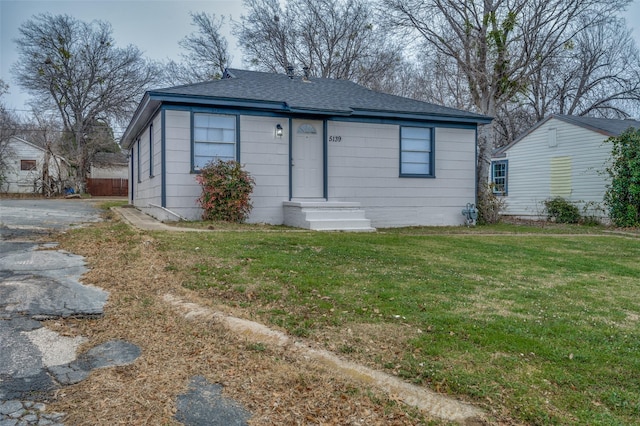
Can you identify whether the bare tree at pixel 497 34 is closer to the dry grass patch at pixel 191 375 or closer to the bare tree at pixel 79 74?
the dry grass patch at pixel 191 375

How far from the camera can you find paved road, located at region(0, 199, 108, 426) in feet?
7.55

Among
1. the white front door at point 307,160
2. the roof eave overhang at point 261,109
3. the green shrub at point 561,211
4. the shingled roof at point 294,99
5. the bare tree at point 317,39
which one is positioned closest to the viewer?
the roof eave overhang at point 261,109

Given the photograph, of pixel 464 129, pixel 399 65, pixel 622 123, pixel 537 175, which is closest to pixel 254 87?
pixel 464 129

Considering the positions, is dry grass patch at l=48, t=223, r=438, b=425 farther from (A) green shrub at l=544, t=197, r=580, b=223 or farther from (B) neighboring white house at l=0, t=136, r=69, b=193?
(B) neighboring white house at l=0, t=136, r=69, b=193

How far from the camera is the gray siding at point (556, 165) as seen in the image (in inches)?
580

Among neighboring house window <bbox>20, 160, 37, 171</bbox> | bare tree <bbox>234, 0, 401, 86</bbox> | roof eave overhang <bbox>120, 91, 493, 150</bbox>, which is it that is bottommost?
roof eave overhang <bbox>120, 91, 493, 150</bbox>

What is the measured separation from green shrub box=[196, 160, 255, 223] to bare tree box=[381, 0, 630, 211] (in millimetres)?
7256

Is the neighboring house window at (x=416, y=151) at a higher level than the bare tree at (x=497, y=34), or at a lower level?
lower

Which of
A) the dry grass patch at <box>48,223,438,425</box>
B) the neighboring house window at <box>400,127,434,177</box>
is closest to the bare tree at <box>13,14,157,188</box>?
the neighboring house window at <box>400,127,434,177</box>

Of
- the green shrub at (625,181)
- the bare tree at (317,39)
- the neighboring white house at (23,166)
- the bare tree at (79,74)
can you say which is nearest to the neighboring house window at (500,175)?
the green shrub at (625,181)

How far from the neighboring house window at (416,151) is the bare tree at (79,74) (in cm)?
2221

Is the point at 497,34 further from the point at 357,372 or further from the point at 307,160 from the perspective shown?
the point at 357,372

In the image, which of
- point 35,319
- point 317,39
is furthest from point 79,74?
point 35,319

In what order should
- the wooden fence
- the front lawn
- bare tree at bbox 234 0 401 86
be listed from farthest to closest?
the wooden fence < bare tree at bbox 234 0 401 86 < the front lawn
